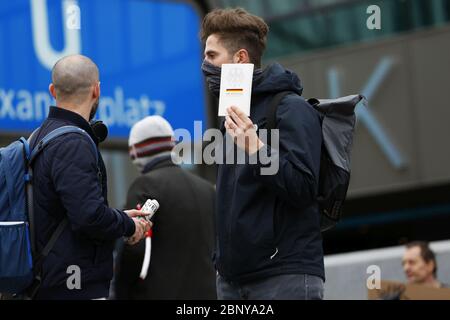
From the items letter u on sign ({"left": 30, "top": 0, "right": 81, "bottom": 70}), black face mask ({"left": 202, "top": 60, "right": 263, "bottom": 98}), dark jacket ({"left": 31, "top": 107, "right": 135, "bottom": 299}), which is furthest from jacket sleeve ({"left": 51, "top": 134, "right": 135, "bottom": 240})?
letter u on sign ({"left": 30, "top": 0, "right": 81, "bottom": 70})

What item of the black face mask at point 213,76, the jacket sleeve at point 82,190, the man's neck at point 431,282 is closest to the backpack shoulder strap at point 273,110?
the black face mask at point 213,76

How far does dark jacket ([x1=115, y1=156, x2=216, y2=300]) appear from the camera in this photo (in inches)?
249

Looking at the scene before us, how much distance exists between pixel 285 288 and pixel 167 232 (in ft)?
6.48

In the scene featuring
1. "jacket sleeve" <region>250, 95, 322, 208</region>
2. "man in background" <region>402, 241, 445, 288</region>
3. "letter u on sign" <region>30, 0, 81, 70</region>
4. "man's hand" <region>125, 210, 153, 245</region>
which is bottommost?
"man in background" <region>402, 241, 445, 288</region>

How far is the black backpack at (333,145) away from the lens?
15.2ft

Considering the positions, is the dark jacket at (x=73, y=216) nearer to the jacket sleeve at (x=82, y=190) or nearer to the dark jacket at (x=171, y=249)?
the jacket sleeve at (x=82, y=190)

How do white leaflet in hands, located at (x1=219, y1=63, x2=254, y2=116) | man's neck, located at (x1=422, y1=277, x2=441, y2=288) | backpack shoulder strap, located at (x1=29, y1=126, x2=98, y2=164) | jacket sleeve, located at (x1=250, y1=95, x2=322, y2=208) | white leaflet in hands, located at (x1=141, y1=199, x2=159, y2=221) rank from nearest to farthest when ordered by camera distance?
jacket sleeve, located at (x1=250, y1=95, x2=322, y2=208), white leaflet in hands, located at (x1=219, y1=63, x2=254, y2=116), backpack shoulder strap, located at (x1=29, y1=126, x2=98, y2=164), white leaflet in hands, located at (x1=141, y1=199, x2=159, y2=221), man's neck, located at (x1=422, y1=277, x2=441, y2=288)

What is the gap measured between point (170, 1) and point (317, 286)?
417 centimetres

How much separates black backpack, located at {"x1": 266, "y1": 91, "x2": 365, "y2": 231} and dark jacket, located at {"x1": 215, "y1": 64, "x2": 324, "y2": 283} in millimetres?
50

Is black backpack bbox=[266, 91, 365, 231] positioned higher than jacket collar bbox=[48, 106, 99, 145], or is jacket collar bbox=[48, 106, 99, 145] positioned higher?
jacket collar bbox=[48, 106, 99, 145]

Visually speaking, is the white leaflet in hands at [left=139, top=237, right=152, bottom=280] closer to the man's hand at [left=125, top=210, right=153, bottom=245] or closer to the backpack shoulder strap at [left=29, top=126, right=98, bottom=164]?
the man's hand at [left=125, top=210, right=153, bottom=245]

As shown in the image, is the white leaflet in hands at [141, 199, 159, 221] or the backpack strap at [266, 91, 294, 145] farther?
the white leaflet in hands at [141, 199, 159, 221]

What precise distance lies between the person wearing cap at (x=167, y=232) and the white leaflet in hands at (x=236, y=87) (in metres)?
1.80

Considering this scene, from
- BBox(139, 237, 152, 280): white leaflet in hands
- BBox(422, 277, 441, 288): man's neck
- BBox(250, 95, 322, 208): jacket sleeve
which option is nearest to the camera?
BBox(250, 95, 322, 208): jacket sleeve
